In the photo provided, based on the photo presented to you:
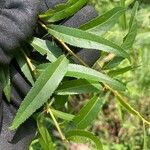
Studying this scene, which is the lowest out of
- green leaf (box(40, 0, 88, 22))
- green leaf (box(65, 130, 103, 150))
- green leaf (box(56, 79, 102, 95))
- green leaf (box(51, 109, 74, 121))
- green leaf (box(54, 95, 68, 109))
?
green leaf (box(65, 130, 103, 150))

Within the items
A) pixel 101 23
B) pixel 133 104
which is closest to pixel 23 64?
pixel 101 23

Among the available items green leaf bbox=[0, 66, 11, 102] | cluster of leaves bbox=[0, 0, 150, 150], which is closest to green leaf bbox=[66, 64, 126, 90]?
cluster of leaves bbox=[0, 0, 150, 150]

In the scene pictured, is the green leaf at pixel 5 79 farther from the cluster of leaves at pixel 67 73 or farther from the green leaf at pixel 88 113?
the green leaf at pixel 88 113

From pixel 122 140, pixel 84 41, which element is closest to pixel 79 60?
pixel 84 41

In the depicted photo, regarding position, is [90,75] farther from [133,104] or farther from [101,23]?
[133,104]

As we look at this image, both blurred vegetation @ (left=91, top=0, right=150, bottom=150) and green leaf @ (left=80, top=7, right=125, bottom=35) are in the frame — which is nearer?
green leaf @ (left=80, top=7, right=125, bottom=35)

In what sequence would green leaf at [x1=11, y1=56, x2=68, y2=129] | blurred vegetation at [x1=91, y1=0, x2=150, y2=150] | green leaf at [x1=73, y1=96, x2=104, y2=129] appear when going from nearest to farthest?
green leaf at [x1=11, y1=56, x2=68, y2=129], green leaf at [x1=73, y1=96, x2=104, y2=129], blurred vegetation at [x1=91, y1=0, x2=150, y2=150]

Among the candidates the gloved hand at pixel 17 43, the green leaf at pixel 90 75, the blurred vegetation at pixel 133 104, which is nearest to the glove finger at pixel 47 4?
the gloved hand at pixel 17 43

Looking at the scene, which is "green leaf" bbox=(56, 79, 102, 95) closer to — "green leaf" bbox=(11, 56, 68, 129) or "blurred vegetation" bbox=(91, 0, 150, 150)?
"green leaf" bbox=(11, 56, 68, 129)
